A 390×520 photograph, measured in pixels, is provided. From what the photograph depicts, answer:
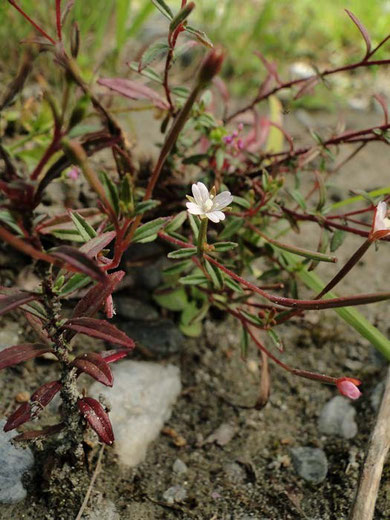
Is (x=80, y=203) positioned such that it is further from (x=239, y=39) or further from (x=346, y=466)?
(x=239, y=39)

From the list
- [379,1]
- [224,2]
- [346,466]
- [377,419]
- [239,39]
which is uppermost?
[379,1]

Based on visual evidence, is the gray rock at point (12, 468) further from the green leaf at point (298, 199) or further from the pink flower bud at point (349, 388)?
the green leaf at point (298, 199)

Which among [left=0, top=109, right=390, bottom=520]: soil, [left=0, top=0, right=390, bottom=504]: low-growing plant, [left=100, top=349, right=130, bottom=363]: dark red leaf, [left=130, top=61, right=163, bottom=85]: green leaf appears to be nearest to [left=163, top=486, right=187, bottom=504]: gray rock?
[left=0, top=109, right=390, bottom=520]: soil

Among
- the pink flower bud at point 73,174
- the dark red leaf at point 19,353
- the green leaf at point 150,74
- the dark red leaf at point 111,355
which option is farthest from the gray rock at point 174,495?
the green leaf at point 150,74

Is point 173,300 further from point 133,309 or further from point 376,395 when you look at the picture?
point 376,395

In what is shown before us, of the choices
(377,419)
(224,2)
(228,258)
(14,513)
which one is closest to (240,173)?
(228,258)

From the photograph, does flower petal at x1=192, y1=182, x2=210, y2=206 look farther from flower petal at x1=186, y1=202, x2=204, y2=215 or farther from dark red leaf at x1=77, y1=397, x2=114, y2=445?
dark red leaf at x1=77, y1=397, x2=114, y2=445
